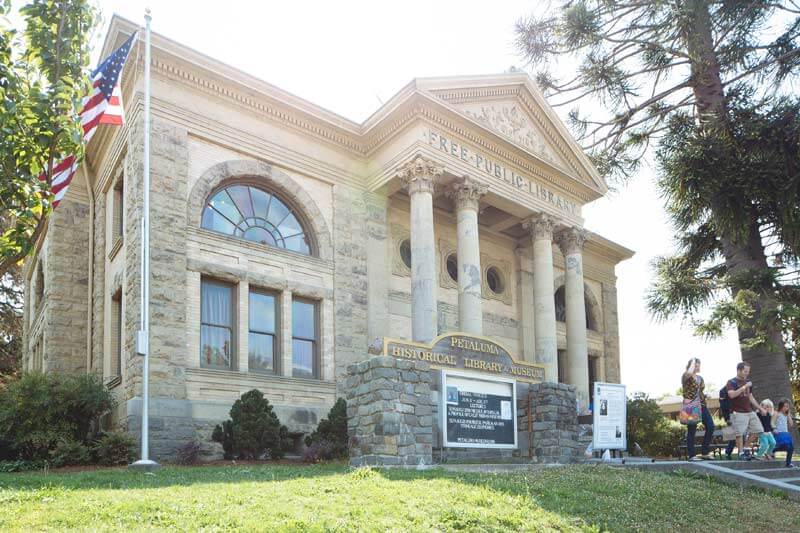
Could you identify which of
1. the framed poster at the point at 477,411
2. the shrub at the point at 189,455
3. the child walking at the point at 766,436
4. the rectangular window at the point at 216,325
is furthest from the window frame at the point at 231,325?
the child walking at the point at 766,436

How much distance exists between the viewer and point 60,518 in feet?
26.6

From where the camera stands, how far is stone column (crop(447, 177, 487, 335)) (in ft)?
74.7

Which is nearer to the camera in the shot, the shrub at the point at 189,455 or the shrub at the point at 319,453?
the shrub at the point at 189,455

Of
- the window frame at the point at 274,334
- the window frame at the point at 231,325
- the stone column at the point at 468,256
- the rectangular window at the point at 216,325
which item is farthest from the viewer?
the stone column at the point at 468,256

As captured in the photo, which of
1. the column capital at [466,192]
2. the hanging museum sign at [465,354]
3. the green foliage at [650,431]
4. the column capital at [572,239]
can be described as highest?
the column capital at [466,192]

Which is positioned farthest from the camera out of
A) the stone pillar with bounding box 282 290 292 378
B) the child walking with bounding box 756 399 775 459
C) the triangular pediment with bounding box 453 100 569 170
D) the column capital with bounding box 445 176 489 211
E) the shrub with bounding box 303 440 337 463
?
the triangular pediment with bounding box 453 100 569 170

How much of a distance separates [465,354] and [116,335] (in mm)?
11032

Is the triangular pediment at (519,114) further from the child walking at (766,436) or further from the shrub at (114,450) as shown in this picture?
the shrub at (114,450)

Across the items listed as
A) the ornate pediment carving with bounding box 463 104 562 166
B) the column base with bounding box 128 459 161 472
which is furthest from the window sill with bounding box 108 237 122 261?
the ornate pediment carving with bounding box 463 104 562 166

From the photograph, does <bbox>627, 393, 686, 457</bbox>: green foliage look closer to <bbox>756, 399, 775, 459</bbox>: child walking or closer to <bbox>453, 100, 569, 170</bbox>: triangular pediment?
<bbox>756, 399, 775, 459</bbox>: child walking

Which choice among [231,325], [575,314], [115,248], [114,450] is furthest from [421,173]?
[114,450]

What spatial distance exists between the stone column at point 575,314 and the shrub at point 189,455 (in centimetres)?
1382

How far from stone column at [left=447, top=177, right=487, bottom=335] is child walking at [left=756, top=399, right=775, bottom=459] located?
8.36m

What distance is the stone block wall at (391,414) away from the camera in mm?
13688
